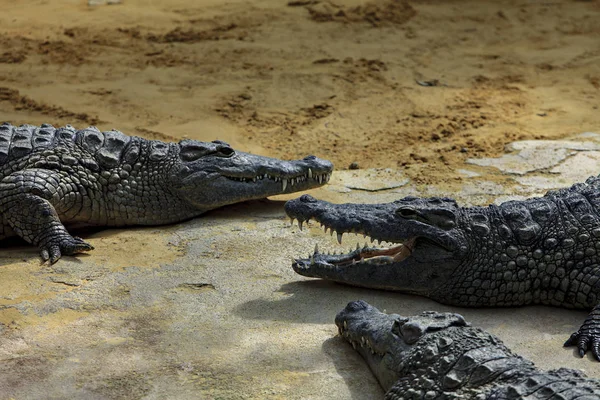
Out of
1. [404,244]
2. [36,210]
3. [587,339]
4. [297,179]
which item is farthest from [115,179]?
[587,339]

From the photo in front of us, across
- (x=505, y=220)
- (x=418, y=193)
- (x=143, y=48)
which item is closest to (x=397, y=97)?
(x=418, y=193)

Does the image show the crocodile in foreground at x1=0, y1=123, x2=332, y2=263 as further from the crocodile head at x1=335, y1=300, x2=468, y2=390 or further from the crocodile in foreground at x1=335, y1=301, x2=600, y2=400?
the crocodile in foreground at x1=335, y1=301, x2=600, y2=400

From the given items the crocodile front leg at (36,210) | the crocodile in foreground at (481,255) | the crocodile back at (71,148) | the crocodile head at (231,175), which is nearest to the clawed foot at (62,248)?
the crocodile front leg at (36,210)

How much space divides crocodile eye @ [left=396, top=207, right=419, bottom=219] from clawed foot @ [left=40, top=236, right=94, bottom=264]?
83.9 inches

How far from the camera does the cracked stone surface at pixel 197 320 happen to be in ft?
13.0

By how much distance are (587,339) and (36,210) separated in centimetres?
370

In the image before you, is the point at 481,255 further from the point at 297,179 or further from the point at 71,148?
the point at 71,148

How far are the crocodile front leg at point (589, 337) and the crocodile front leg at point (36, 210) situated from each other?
3.15 m

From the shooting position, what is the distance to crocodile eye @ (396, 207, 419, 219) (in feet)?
16.0

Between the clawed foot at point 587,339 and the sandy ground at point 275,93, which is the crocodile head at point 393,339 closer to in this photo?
the sandy ground at point 275,93

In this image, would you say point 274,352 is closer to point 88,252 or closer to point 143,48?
point 88,252

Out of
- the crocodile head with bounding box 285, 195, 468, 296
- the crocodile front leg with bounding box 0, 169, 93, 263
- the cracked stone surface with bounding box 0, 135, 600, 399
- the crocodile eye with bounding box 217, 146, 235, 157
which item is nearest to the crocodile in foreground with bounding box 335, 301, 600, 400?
the cracked stone surface with bounding box 0, 135, 600, 399

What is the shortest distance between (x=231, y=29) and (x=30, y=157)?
17.6 feet

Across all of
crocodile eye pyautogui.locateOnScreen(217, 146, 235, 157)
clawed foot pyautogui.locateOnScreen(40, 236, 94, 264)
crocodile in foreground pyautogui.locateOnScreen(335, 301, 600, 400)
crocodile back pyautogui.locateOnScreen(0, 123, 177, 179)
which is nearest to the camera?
crocodile in foreground pyautogui.locateOnScreen(335, 301, 600, 400)
